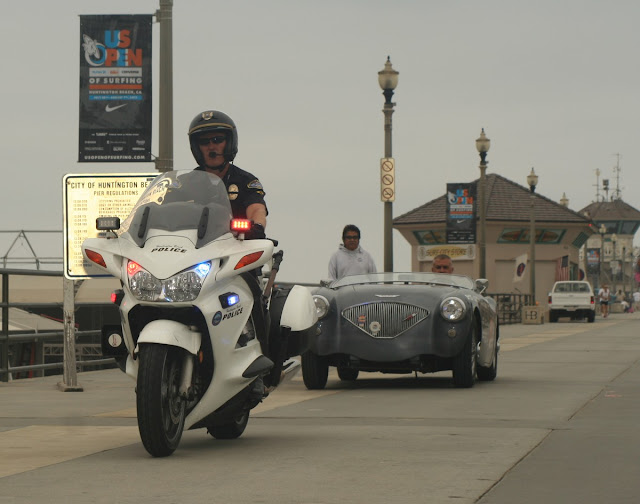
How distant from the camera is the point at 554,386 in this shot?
13438 mm

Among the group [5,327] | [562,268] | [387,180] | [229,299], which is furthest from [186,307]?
[562,268]

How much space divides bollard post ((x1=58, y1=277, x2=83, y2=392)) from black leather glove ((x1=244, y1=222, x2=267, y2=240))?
18.3 feet

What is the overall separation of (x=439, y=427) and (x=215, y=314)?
100 inches

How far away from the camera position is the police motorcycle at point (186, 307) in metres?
7.09

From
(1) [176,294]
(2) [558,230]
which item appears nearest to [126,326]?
(1) [176,294]

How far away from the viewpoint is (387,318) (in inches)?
500

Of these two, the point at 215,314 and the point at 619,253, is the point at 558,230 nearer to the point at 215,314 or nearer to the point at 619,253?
the point at 215,314

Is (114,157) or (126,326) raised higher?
(114,157)

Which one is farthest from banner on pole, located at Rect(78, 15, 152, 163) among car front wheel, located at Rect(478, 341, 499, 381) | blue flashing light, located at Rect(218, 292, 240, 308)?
blue flashing light, located at Rect(218, 292, 240, 308)

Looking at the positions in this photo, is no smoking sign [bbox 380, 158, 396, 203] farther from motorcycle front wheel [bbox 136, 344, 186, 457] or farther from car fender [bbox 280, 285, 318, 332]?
motorcycle front wheel [bbox 136, 344, 186, 457]

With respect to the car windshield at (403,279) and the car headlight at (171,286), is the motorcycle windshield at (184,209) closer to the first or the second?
the car headlight at (171,286)

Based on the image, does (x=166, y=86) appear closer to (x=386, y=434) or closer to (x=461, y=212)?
(x=386, y=434)

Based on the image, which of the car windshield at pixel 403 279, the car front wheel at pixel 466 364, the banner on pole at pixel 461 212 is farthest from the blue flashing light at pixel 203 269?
the banner on pole at pixel 461 212

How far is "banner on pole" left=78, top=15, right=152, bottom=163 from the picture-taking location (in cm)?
1430
